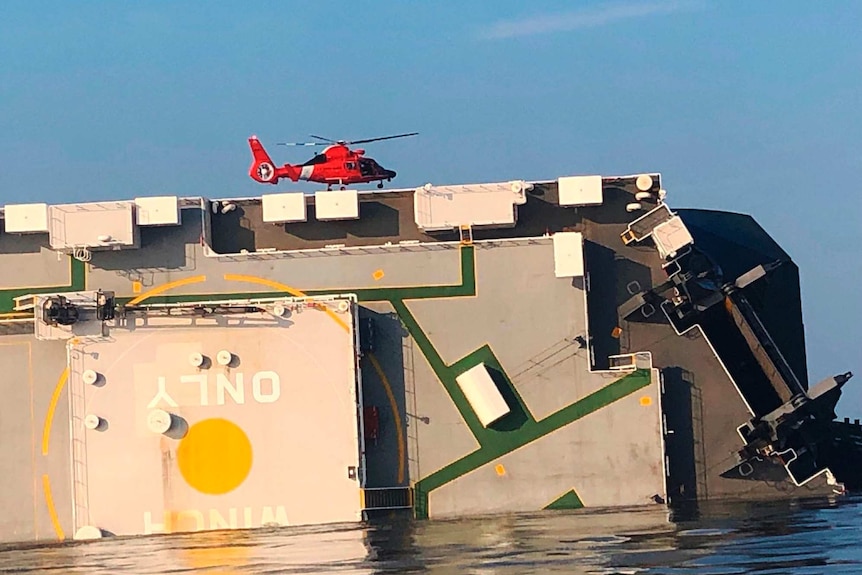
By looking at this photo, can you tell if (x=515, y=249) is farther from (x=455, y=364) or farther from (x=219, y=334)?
(x=219, y=334)

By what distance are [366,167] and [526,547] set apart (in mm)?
18993

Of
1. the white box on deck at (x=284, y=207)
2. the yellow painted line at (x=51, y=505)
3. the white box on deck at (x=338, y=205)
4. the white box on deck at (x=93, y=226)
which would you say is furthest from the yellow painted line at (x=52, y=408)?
the white box on deck at (x=338, y=205)

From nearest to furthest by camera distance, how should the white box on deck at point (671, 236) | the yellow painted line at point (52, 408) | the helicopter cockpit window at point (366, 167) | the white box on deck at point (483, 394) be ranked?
the white box on deck at point (483, 394) < the white box on deck at point (671, 236) < the yellow painted line at point (52, 408) < the helicopter cockpit window at point (366, 167)

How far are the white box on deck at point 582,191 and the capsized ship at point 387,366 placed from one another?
0.05 meters

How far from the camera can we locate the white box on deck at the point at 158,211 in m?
36.0

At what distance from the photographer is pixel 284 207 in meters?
36.1

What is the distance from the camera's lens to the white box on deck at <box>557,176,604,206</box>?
35.8 m

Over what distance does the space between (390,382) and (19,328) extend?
31.8 ft

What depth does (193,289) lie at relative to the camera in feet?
119

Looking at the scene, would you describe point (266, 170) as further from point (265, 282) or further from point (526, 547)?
point (526, 547)

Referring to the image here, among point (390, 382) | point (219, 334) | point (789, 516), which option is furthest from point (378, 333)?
point (789, 516)

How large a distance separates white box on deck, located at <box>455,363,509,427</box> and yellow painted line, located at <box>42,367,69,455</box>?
1010cm

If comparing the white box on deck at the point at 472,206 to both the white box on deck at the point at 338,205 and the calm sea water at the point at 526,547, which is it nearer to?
the white box on deck at the point at 338,205

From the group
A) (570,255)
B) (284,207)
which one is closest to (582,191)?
(570,255)
